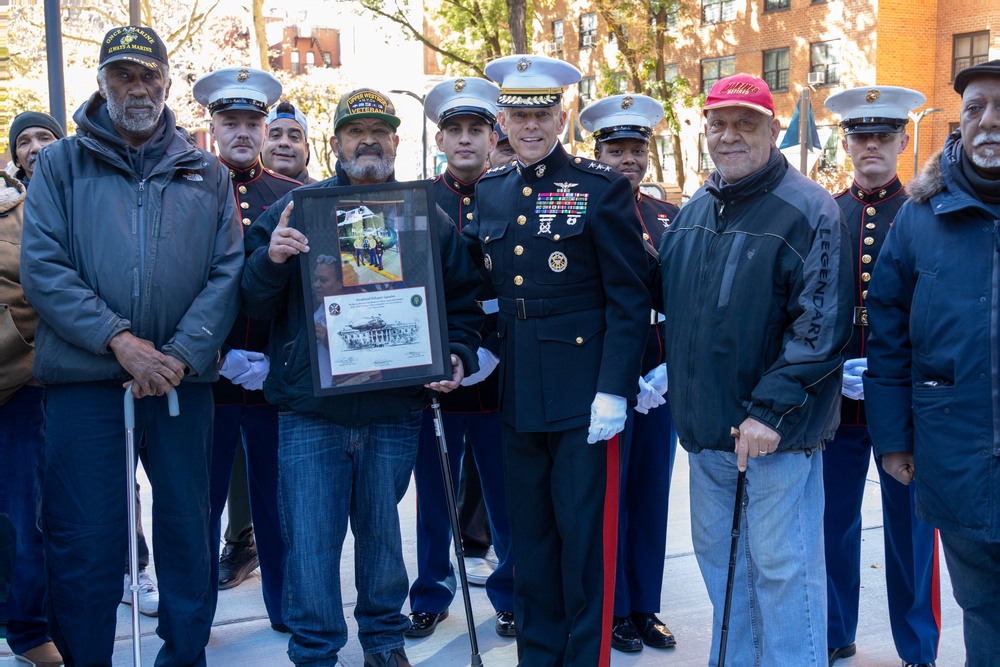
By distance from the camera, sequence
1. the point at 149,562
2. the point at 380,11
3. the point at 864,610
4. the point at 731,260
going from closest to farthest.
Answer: the point at 731,260, the point at 864,610, the point at 149,562, the point at 380,11

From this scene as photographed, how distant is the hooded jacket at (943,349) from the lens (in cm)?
300

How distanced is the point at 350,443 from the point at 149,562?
239 centimetres

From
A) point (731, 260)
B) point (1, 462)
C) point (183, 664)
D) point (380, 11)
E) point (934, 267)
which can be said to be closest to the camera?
point (934, 267)

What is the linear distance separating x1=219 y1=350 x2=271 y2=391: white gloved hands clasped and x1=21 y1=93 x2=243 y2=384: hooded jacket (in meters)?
0.50

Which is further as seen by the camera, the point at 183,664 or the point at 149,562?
the point at 149,562

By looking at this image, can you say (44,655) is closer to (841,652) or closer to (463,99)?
(463,99)

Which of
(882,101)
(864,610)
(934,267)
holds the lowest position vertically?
(864,610)

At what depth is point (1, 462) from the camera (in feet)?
13.8

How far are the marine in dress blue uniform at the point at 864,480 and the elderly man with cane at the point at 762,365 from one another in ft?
2.46

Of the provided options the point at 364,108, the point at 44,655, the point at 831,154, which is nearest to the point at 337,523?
the point at 44,655

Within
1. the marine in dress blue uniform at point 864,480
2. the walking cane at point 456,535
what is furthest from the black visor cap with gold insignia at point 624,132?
the walking cane at point 456,535

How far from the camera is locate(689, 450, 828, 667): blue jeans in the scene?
3455 mm

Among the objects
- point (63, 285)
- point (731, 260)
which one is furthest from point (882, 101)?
point (63, 285)

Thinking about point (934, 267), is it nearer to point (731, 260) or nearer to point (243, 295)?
point (731, 260)
